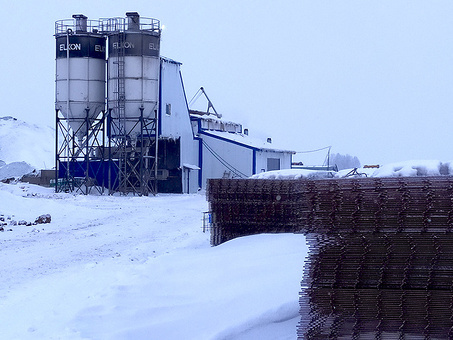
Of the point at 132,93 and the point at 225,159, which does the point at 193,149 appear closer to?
the point at 225,159

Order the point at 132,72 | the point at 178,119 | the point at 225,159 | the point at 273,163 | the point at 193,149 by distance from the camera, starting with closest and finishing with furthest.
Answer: the point at 132,72 < the point at 178,119 < the point at 193,149 < the point at 225,159 < the point at 273,163

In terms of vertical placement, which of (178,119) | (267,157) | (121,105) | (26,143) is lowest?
(267,157)

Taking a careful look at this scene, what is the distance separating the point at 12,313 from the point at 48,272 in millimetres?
3711

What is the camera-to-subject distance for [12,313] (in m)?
10.1

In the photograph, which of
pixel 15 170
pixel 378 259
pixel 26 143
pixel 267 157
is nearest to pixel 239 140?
pixel 267 157

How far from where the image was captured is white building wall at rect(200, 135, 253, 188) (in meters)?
53.3

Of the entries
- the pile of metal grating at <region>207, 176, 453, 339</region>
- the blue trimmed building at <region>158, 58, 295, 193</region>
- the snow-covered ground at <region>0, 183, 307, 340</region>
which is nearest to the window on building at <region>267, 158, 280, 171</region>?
the blue trimmed building at <region>158, 58, 295, 193</region>

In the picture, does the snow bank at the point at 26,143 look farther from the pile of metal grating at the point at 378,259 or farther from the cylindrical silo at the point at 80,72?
the pile of metal grating at the point at 378,259

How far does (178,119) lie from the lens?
50688mm

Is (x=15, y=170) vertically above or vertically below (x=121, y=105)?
below

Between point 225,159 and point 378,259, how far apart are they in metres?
46.1

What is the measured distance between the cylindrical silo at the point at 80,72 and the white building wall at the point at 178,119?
4588 mm

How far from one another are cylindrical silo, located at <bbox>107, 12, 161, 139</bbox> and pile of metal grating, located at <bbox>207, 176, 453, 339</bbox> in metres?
37.4

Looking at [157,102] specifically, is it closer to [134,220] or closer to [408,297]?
[134,220]
